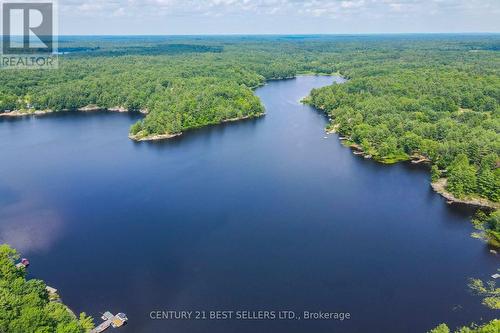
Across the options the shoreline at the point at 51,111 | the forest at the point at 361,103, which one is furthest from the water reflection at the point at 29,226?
the shoreline at the point at 51,111

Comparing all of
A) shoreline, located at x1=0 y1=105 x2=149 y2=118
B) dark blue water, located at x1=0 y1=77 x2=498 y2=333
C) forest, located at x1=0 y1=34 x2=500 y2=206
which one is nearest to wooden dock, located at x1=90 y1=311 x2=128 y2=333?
dark blue water, located at x1=0 y1=77 x2=498 y2=333

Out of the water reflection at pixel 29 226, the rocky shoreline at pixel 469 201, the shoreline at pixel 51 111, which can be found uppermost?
the shoreline at pixel 51 111

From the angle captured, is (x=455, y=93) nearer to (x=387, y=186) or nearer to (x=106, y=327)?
(x=387, y=186)

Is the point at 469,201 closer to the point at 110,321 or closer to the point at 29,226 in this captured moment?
the point at 110,321

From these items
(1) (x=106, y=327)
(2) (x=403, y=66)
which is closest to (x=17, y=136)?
(1) (x=106, y=327)

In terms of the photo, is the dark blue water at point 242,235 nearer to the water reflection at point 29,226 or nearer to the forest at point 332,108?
the water reflection at point 29,226

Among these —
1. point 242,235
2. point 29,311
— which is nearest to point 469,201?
point 242,235

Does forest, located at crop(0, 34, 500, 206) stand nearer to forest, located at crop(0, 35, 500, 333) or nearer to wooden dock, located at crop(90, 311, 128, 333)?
forest, located at crop(0, 35, 500, 333)

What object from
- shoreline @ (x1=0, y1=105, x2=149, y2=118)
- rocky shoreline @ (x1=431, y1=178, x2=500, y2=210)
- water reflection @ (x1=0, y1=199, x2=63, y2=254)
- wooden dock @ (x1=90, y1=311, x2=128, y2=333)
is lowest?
wooden dock @ (x1=90, y1=311, x2=128, y2=333)

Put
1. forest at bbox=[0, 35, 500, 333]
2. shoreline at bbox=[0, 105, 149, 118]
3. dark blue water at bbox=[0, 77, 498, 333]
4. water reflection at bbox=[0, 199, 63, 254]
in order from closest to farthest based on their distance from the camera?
1. forest at bbox=[0, 35, 500, 333]
2. dark blue water at bbox=[0, 77, 498, 333]
3. water reflection at bbox=[0, 199, 63, 254]
4. shoreline at bbox=[0, 105, 149, 118]
